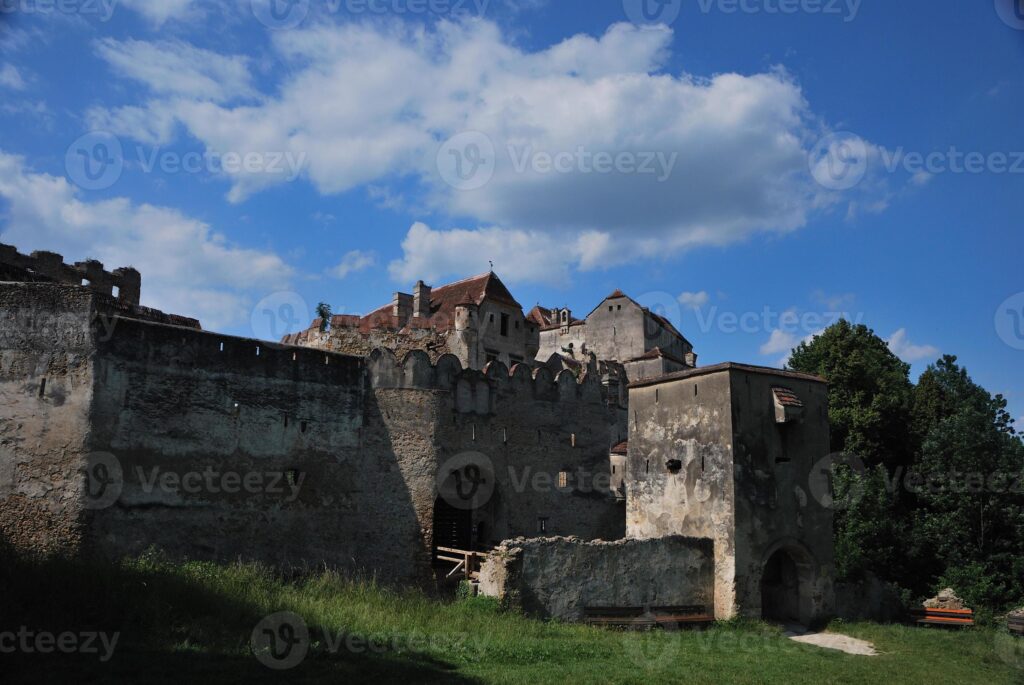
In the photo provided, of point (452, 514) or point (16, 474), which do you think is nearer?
point (16, 474)

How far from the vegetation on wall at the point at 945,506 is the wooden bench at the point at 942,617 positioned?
1711 mm

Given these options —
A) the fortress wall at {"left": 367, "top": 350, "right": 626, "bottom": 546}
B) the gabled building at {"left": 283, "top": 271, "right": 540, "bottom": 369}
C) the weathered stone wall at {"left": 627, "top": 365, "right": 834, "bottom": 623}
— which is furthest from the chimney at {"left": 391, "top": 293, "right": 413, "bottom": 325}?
the weathered stone wall at {"left": 627, "top": 365, "right": 834, "bottom": 623}

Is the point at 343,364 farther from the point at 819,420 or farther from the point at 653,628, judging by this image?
the point at 819,420

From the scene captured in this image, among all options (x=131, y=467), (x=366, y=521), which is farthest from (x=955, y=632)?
(x=131, y=467)

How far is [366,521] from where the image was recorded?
846 inches

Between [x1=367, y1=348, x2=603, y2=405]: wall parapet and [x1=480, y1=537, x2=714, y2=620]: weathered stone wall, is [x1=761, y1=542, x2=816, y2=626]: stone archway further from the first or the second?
[x1=367, y1=348, x2=603, y2=405]: wall parapet

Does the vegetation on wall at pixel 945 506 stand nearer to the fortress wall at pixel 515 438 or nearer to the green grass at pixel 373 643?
the green grass at pixel 373 643

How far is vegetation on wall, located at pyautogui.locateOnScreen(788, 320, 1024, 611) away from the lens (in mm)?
24344

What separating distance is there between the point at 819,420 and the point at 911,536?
27.2 feet

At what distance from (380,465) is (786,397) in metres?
10.8

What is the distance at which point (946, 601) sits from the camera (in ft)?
79.6

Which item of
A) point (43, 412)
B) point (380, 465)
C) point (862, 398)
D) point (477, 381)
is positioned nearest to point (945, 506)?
point (862, 398)

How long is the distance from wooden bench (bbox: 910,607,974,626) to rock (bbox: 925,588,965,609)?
41.1 inches

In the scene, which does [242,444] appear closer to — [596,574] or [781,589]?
[596,574]
